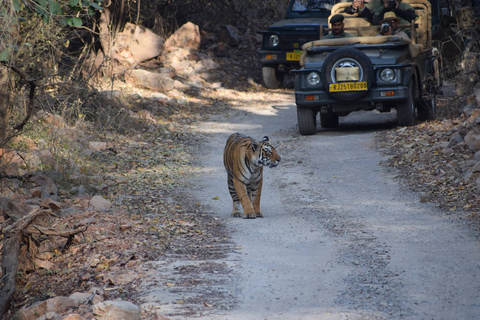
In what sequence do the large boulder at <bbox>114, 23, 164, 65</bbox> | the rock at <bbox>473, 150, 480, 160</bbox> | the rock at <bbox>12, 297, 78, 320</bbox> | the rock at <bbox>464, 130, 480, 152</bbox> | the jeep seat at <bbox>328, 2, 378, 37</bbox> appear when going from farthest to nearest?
1. the large boulder at <bbox>114, 23, 164, 65</bbox>
2. the jeep seat at <bbox>328, 2, 378, 37</bbox>
3. the rock at <bbox>464, 130, 480, 152</bbox>
4. the rock at <bbox>473, 150, 480, 160</bbox>
5. the rock at <bbox>12, 297, 78, 320</bbox>

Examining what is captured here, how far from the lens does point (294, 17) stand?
18.4 meters

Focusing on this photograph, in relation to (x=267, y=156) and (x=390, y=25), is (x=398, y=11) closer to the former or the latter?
(x=390, y=25)

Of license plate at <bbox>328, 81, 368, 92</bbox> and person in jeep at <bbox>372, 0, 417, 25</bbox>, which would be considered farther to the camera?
person in jeep at <bbox>372, 0, 417, 25</bbox>

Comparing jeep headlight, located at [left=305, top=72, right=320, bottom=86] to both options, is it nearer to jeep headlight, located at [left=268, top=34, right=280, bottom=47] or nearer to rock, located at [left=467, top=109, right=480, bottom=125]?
rock, located at [left=467, top=109, right=480, bottom=125]

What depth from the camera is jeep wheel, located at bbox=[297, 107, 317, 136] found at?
37.6 ft

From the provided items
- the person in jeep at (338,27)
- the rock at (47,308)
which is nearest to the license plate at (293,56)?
the person in jeep at (338,27)

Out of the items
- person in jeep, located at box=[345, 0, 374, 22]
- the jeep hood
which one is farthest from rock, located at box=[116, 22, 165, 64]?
person in jeep, located at box=[345, 0, 374, 22]

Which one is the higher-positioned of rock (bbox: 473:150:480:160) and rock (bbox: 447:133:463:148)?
rock (bbox: 447:133:463:148)

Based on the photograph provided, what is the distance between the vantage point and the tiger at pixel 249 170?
6.57 metres

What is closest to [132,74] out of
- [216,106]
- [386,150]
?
[216,106]

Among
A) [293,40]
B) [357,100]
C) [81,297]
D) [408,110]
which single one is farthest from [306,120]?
[81,297]

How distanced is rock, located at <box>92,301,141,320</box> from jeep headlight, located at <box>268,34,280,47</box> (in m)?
14.0

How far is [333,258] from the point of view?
5.29 m

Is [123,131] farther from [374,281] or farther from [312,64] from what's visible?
[374,281]
